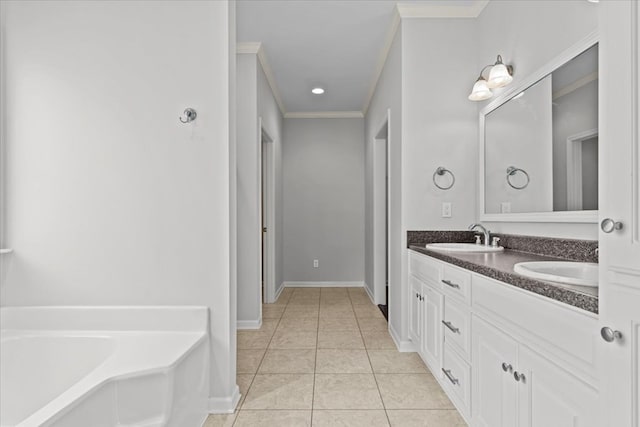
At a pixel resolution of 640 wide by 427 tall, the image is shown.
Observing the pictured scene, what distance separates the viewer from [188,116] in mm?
2055

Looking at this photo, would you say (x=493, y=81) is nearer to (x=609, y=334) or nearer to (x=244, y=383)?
(x=609, y=334)

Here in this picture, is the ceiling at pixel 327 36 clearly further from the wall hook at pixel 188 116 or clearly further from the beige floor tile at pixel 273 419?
the beige floor tile at pixel 273 419

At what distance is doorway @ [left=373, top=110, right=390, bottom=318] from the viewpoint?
4645mm

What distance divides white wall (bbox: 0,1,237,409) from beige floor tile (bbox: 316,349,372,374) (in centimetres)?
85

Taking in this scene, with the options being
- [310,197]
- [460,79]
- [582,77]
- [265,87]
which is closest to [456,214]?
[460,79]

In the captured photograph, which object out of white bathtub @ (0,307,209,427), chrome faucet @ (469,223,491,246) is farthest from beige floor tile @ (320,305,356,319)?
white bathtub @ (0,307,209,427)

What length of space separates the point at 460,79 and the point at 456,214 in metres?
1.04

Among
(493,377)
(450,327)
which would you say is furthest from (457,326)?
(493,377)

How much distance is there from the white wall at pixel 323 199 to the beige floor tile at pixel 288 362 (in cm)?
272

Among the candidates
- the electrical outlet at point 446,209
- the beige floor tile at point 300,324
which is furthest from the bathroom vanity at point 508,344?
the beige floor tile at point 300,324

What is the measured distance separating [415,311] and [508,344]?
1.35m

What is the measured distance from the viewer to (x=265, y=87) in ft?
13.7

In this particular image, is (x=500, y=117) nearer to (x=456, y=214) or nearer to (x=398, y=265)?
(x=456, y=214)

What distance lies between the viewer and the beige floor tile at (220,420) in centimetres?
198
